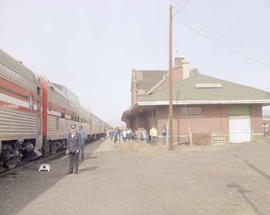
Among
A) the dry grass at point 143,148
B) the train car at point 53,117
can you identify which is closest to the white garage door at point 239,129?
the dry grass at point 143,148

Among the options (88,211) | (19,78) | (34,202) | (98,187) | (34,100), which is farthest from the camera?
(34,100)

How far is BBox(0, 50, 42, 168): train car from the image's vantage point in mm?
12961

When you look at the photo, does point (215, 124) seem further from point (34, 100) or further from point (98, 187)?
point (98, 187)

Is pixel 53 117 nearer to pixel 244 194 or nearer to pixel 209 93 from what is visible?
pixel 244 194

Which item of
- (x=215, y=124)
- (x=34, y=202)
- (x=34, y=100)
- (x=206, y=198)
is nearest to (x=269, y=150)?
(x=215, y=124)

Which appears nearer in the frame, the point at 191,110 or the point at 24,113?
the point at 24,113

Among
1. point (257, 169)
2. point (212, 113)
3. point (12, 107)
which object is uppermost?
point (212, 113)

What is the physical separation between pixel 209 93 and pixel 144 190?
2374 centimetres

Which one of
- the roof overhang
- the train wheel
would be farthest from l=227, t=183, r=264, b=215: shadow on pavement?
the roof overhang

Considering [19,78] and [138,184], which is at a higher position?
[19,78]

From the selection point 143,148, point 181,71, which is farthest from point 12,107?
point 181,71

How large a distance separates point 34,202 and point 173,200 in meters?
3.08

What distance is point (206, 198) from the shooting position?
1081 cm

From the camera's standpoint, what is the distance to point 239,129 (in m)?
35.0
